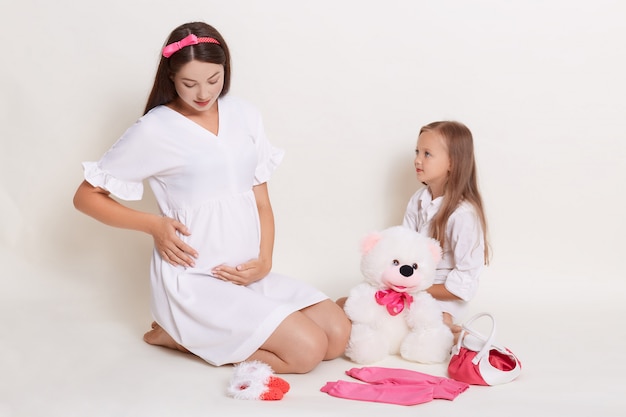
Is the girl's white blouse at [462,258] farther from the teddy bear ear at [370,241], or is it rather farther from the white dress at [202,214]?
the white dress at [202,214]

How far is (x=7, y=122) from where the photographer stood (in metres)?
2.99

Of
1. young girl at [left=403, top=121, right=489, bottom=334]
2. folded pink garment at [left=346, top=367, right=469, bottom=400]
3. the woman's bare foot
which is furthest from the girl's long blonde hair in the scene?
the woman's bare foot

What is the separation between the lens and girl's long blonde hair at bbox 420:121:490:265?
101 inches

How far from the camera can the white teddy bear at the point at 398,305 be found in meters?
2.33

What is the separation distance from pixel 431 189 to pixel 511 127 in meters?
0.56

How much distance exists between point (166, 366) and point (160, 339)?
183 millimetres

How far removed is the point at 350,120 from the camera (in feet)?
9.93

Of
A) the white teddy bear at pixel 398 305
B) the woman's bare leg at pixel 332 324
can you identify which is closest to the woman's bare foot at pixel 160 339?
the woman's bare leg at pixel 332 324

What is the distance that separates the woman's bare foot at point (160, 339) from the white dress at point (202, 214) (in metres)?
0.07

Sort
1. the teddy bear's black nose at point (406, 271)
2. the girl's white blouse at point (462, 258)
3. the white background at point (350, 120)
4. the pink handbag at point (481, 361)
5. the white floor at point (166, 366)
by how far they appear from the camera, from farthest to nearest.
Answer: the white background at point (350, 120) → the girl's white blouse at point (462, 258) → the teddy bear's black nose at point (406, 271) → the pink handbag at point (481, 361) → the white floor at point (166, 366)

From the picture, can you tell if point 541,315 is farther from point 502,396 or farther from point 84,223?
point 84,223

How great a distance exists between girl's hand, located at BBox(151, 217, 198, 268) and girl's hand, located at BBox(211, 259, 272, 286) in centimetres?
9

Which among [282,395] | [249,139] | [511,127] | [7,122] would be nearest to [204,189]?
[249,139]

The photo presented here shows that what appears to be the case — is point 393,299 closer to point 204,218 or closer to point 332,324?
point 332,324
